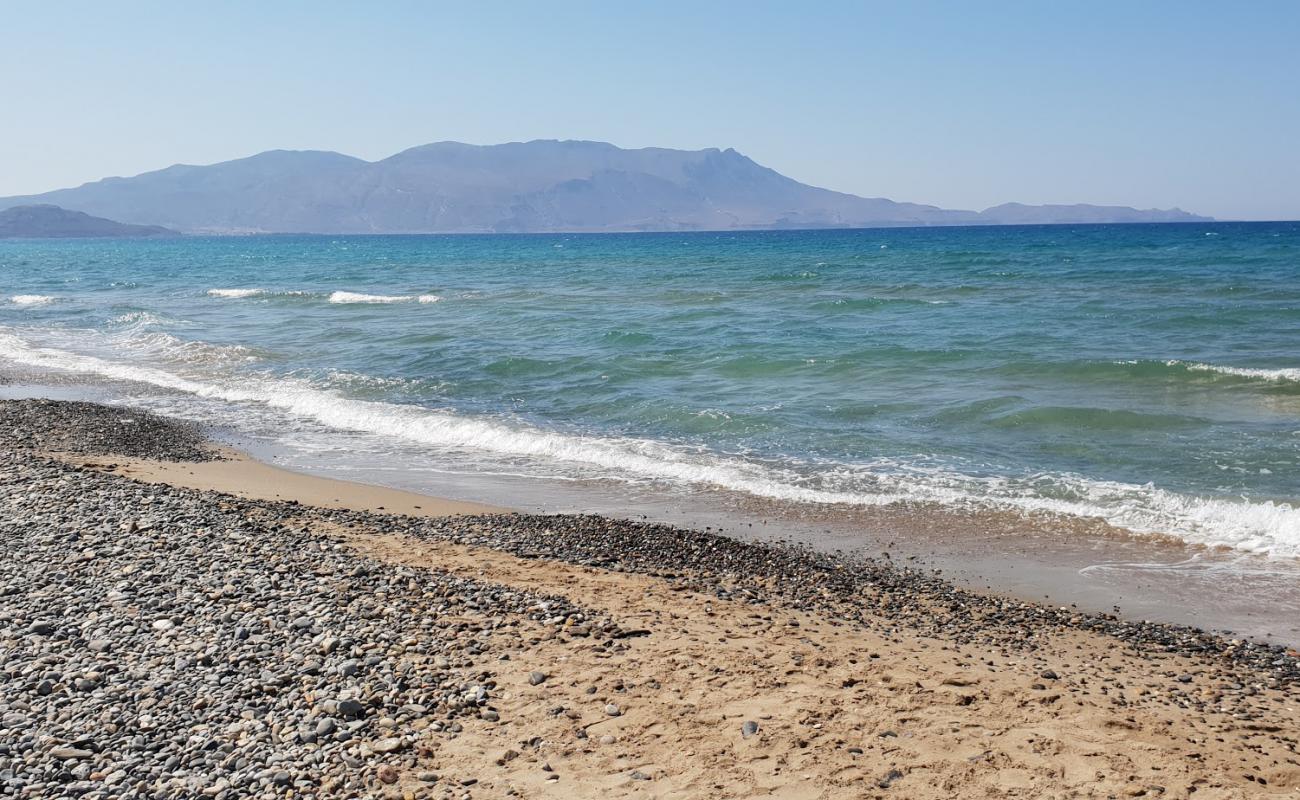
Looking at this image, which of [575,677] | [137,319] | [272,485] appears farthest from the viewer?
[137,319]

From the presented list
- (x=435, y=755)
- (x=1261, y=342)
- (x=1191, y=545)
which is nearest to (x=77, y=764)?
(x=435, y=755)

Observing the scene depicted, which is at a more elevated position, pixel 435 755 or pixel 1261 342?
pixel 1261 342

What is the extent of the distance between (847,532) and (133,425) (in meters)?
10.9

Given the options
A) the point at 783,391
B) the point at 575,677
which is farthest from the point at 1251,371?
the point at 575,677

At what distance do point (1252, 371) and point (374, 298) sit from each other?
1259 inches

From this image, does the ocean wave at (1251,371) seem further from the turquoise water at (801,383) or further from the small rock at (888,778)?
the small rock at (888,778)

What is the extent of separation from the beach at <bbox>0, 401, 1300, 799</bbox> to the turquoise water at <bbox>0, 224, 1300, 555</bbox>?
3.46 m

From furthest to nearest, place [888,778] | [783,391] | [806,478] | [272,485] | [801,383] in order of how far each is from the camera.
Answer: [801,383] < [783,391] < [806,478] < [272,485] < [888,778]

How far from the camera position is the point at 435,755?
484cm

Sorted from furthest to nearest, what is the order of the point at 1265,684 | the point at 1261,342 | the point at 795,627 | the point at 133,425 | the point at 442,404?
the point at 1261,342 < the point at 442,404 < the point at 133,425 < the point at 795,627 < the point at 1265,684

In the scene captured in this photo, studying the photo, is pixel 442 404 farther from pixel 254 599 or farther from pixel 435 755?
pixel 435 755

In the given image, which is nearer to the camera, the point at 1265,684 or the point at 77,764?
the point at 77,764

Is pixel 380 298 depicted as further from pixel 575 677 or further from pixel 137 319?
pixel 575 677

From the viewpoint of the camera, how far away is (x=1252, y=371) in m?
17.2
